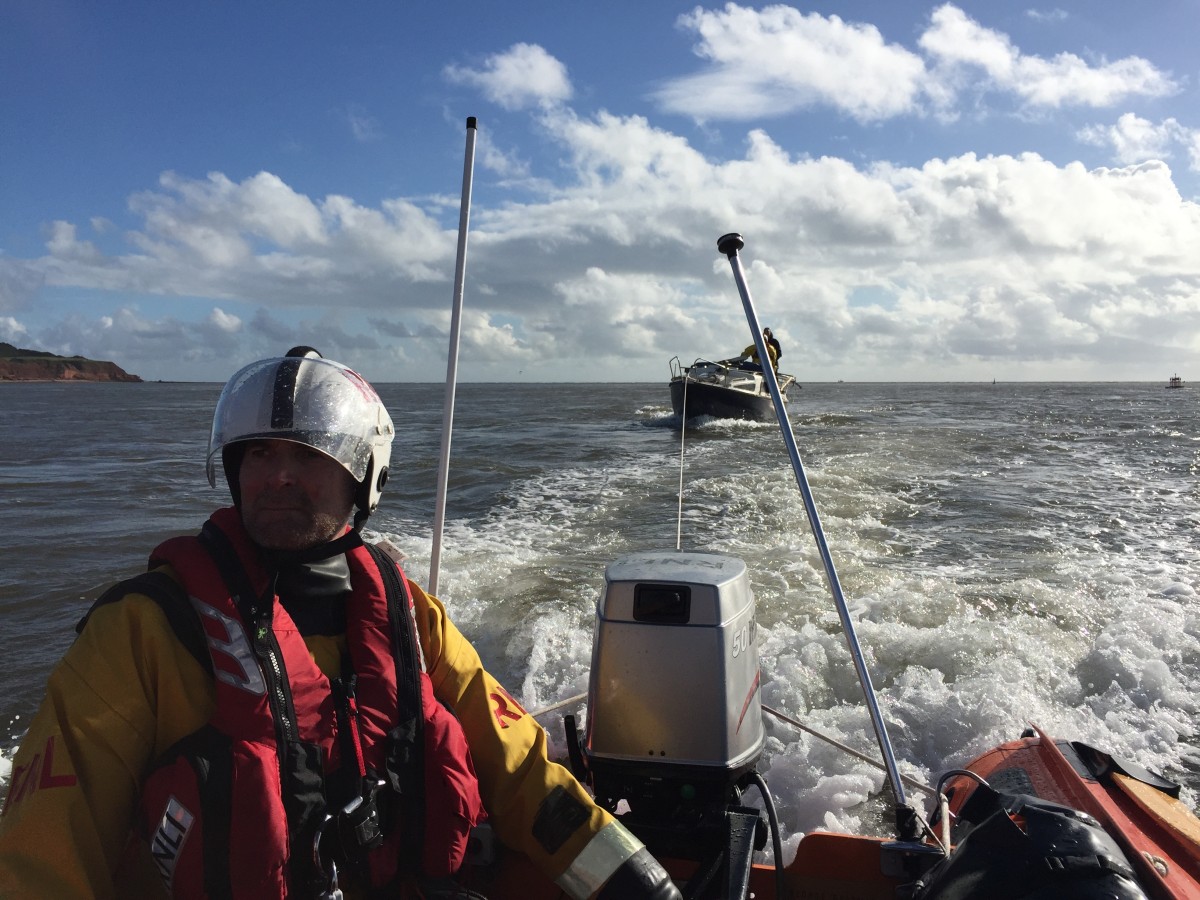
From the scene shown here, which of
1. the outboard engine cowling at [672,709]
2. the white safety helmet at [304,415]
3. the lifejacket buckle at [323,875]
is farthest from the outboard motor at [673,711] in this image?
the lifejacket buckle at [323,875]

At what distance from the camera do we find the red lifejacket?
1.35 metres

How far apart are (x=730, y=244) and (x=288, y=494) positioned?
1.58 metres

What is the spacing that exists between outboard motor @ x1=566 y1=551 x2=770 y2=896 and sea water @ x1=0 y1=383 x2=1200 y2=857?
3.44ft

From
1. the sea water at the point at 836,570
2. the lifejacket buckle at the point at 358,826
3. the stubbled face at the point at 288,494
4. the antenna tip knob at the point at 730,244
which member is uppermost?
the antenna tip knob at the point at 730,244

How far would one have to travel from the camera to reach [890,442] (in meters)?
16.6

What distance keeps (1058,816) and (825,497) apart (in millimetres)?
8398

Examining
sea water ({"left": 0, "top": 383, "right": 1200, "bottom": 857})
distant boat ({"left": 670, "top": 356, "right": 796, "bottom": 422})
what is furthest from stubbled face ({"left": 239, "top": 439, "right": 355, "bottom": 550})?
distant boat ({"left": 670, "top": 356, "right": 796, "bottom": 422})

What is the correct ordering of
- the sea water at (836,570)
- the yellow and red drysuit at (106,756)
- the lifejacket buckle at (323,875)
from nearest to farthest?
the yellow and red drysuit at (106,756)
the lifejacket buckle at (323,875)
the sea water at (836,570)

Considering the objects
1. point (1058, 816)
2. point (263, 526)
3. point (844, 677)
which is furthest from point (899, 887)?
point (844, 677)

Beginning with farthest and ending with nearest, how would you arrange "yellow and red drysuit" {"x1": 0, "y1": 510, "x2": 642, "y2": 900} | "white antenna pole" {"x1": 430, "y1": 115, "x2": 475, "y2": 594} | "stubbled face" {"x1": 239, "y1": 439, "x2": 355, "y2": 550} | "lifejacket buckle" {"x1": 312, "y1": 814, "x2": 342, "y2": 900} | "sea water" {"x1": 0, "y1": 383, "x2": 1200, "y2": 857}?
"sea water" {"x1": 0, "y1": 383, "x2": 1200, "y2": 857}, "white antenna pole" {"x1": 430, "y1": 115, "x2": 475, "y2": 594}, "stubbled face" {"x1": 239, "y1": 439, "x2": 355, "y2": 550}, "lifejacket buckle" {"x1": 312, "y1": 814, "x2": 342, "y2": 900}, "yellow and red drysuit" {"x1": 0, "y1": 510, "x2": 642, "y2": 900}

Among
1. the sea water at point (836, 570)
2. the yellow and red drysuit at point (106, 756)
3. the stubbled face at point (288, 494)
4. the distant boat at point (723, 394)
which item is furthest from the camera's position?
the distant boat at point (723, 394)

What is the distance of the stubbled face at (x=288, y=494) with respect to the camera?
1662mm

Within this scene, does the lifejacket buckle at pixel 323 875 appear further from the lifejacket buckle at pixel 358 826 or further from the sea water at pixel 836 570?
the sea water at pixel 836 570

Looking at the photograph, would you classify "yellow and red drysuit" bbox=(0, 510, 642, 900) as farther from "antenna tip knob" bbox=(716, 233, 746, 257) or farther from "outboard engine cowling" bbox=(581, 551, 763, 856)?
"antenna tip knob" bbox=(716, 233, 746, 257)
